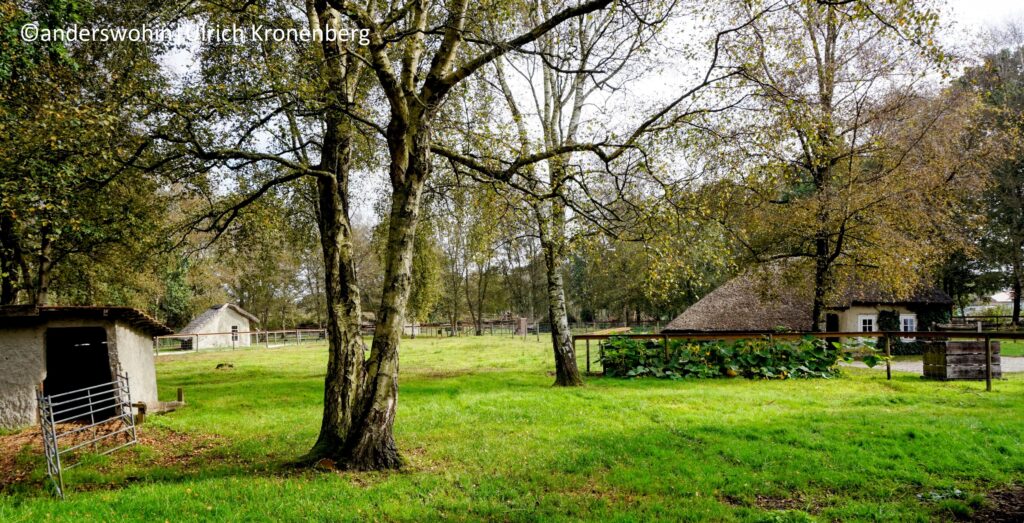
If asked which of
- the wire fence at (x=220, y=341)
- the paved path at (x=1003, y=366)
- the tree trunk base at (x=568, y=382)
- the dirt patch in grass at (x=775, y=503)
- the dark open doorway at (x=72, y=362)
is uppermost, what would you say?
the dark open doorway at (x=72, y=362)

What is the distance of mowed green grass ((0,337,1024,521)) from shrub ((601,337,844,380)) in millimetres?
2801

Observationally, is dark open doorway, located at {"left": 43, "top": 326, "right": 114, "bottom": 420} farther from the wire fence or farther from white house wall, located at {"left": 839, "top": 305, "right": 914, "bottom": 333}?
white house wall, located at {"left": 839, "top": 305, "right": 914, "bottom": 333}

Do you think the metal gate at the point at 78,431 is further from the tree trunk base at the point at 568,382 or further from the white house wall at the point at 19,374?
the tree trunk base at the point at 568,382

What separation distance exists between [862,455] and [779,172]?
14.3ft

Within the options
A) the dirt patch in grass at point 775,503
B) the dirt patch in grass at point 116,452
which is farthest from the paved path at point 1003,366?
the dirt patch in grass at point 116,452

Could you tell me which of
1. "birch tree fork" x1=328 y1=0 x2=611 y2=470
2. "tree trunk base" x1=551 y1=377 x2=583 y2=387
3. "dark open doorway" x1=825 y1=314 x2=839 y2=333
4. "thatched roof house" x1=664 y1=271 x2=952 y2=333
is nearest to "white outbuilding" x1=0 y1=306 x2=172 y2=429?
"birch tree fork" x1=328 y1=0 x2=611 y2=470

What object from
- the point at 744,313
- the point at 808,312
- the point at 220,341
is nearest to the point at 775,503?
the point at 744,313

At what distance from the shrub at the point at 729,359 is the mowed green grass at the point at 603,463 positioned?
280cm

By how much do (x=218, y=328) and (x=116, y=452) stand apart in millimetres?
36455

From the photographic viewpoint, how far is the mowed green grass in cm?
530

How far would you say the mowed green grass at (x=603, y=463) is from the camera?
5297mm

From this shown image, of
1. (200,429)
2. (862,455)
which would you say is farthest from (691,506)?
(200,429)

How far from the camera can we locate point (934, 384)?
12672mm

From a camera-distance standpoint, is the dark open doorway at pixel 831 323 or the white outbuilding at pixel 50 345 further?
the dark open doorway at pixel 831 323
